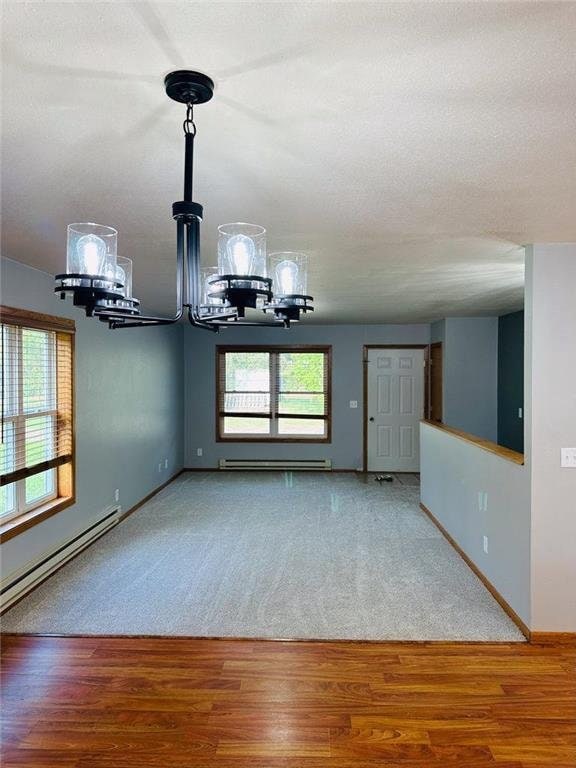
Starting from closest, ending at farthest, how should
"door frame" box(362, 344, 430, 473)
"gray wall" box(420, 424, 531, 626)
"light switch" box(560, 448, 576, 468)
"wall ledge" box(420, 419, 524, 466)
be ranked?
"light switch" box(560, 448, 576, 468)
"gray wall" box(420, 424, 531, 626)
"wall ledge" box(420, 419, 524, 466)
"door frame" box(362, 344, 430, 473)

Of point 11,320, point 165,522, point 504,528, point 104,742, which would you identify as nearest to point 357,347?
point 165,522

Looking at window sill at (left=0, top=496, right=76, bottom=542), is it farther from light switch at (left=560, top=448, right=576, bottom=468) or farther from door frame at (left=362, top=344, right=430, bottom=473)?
door frame at (left=362, top=344, right=430, bottom=473)

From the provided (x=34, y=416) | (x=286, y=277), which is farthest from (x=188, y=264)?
(x=34, y=416)

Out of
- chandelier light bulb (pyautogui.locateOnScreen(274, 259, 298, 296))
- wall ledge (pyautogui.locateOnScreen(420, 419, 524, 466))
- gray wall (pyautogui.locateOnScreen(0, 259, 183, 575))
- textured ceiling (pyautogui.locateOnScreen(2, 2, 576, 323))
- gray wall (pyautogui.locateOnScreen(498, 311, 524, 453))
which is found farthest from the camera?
gray wall (pyautogui.locateOnScreen(498, 311, 524, 453))

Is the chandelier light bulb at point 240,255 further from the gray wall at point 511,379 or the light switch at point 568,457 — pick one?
the gray wall at point 511,379

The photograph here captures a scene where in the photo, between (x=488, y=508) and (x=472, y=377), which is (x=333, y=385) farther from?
(x=488, y=508)

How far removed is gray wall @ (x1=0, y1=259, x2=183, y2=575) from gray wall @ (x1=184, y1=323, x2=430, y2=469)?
684 millimetres

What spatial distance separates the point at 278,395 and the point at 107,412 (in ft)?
11.0

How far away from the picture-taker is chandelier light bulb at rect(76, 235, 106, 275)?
153 centimetres

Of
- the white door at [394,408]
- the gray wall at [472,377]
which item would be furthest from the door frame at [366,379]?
the gray wall at [472,377]

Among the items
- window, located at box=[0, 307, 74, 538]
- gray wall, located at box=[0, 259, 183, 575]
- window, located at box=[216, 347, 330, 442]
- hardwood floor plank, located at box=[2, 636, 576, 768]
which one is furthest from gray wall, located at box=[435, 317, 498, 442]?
window, located at box=[0, 307, 74, 538]

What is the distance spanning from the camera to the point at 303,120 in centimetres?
155

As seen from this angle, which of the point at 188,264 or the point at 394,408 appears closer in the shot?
the point at 188,264

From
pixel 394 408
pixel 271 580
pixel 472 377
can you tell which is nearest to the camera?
pixel 271 580
